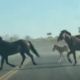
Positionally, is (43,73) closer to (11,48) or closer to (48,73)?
(48,73)

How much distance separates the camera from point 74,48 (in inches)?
992

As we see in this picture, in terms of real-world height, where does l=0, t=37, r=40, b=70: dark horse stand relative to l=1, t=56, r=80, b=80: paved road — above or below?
above

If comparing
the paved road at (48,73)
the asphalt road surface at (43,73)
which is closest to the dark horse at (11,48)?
the asphalt road surface at (43,73)

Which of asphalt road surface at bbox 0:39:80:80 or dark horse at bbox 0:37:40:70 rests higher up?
dark horse at bbox 0:37:40:70

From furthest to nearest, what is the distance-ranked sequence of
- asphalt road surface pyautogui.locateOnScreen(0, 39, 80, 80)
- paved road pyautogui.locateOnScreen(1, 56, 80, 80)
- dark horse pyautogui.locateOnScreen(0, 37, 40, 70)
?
dark horse pyautogui.locateOnScreen(0, 37, 40, 70), asphalt road surface pyautogui.locateOnScreen(0, 39, 80, 80), paved road pyautogui.locateOnScreen(1, 56, 80, 80)

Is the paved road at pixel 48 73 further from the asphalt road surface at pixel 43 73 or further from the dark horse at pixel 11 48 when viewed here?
the dark horse at pixel 11 48

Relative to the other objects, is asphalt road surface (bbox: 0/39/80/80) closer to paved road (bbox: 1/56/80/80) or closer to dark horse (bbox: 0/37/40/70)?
paved road (bbox: 1/56/80/80)

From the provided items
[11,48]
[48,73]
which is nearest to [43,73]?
[48,73]

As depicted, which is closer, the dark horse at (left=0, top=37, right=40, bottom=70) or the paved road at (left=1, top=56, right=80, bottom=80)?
the paved road at (left=1, top=56, right=80, bottom=80)

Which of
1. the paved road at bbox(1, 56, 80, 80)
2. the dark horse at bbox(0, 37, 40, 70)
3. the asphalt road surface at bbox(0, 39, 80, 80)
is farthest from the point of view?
the dark horse at bbox(0, 37, 40, 70)

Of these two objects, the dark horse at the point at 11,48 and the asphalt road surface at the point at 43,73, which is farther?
the dark horse at the point at 11,48

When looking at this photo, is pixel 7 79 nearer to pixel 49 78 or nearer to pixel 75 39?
pixel 49 78

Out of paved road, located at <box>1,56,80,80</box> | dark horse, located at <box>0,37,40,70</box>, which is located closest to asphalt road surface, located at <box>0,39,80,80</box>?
paved road, located at <box>1,56,80,80</box>

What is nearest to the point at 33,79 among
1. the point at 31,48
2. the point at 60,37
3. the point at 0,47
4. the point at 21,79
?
the point at 21,79
